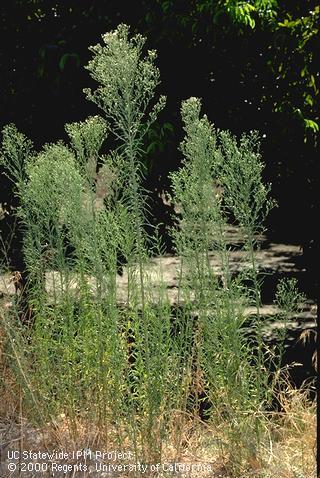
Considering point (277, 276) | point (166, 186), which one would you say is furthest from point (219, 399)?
point (277, 276)

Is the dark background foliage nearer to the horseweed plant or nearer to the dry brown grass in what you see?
the horseweed plant

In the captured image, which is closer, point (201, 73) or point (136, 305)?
point (136, 305)

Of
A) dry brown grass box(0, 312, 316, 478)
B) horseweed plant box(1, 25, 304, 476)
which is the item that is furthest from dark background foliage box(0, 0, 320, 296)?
dry brown grass box(0, 312, 316, 478)

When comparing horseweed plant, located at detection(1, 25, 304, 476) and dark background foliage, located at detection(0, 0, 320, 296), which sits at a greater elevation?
dark background foliage, located at detection(0, 0, 320, 296)

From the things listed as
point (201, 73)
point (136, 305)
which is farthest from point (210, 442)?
point (201, 73)

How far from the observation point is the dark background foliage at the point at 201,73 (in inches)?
258

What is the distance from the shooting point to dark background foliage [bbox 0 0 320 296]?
6.55 m

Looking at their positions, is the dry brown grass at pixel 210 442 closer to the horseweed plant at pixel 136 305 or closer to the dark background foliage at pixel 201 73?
Answer: the horseweed plant at pixel 136 305

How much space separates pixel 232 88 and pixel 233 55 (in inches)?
9.6

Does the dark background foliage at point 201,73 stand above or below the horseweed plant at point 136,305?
above

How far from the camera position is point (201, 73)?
6.90 metres

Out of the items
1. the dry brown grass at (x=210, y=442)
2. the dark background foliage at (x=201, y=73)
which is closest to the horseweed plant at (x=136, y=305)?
the dry brown grass at (x=210, y=442)

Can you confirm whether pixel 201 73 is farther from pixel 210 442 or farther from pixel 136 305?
pixel 210 442

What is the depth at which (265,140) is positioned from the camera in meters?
6.88
